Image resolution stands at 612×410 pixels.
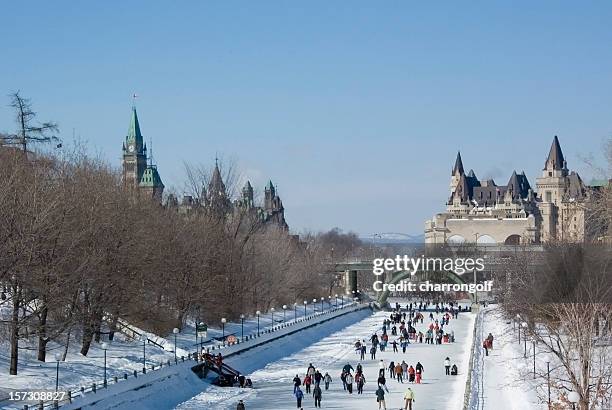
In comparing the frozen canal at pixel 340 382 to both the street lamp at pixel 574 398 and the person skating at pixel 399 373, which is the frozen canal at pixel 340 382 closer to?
the person skating at pixel 399 373

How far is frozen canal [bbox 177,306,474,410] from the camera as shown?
3622 cm

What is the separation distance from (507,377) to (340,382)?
602 cm

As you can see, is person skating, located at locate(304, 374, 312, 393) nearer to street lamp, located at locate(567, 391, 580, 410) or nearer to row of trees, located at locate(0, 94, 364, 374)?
row of trees, located at locate(0, 94, 364, 374)

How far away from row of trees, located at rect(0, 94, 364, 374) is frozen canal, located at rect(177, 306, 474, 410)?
190 inches

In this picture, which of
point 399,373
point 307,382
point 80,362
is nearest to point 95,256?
point 80,362

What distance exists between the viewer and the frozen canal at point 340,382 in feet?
119

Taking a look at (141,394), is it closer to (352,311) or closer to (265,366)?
(265,366)

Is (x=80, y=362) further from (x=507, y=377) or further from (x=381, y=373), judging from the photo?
(x=507, y=377)

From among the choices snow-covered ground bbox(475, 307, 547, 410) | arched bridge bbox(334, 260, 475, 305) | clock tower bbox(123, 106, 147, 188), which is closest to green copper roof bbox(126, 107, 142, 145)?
clock tower bbox(123, 106, 147, 188)

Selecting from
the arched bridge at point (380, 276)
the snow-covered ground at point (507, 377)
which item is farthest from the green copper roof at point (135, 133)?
the snow-covered ground at point (507, 377)

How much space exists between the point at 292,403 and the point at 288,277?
4689cm

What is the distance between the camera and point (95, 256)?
39.2 meters

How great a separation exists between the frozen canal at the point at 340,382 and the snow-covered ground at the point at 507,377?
33.9 inches

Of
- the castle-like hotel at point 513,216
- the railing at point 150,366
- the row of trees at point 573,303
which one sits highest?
the castle-like hotel at point 513,216
